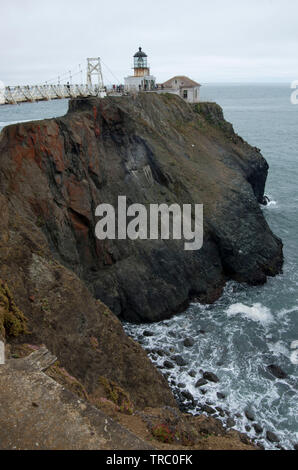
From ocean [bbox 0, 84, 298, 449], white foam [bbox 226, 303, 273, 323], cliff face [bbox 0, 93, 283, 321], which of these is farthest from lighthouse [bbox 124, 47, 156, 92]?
white foam [bbox 226, 303, 273, 323]

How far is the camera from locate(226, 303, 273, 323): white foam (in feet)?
102

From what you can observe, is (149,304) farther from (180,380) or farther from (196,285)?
(180,380)

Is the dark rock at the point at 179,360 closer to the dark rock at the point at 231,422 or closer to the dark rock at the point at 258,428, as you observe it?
the dark rock at the point at 231,422

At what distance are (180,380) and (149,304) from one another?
766 centimetres

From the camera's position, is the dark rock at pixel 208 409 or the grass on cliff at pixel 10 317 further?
the dark rock at pixel 208 409

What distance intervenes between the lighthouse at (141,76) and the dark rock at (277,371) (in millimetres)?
41945

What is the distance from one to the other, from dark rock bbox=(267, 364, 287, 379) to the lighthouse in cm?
4195

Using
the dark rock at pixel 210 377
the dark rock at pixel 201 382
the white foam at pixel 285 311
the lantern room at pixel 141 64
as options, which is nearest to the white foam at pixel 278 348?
the white foam at pixel 285 311

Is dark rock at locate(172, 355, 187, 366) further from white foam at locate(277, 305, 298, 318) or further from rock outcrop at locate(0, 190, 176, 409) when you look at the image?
white foam at locate(277, 305, 298, 318)

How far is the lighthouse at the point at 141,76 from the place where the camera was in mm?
51812

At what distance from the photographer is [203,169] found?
137ft

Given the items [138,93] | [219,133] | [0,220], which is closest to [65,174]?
[0,220]

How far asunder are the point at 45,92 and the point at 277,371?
29.7 metres

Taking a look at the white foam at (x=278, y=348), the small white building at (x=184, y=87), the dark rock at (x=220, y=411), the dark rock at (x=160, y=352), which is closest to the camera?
the dark rock at (x=220, y=411)
